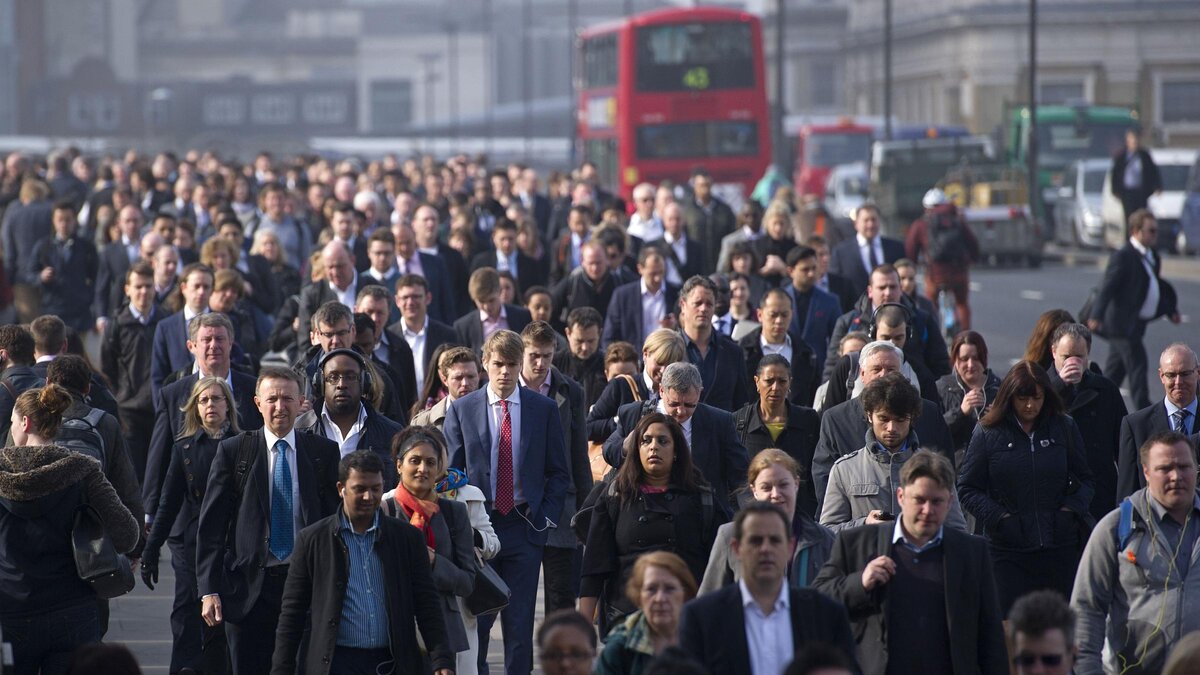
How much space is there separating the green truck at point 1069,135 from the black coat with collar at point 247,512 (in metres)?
38.9

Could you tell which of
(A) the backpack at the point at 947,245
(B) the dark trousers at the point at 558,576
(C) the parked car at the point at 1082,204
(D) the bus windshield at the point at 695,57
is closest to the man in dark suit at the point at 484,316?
(B) the dark trousers at the point at 558,576

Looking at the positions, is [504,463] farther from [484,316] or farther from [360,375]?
[484,316]

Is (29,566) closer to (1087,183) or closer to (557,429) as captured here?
(557,429)

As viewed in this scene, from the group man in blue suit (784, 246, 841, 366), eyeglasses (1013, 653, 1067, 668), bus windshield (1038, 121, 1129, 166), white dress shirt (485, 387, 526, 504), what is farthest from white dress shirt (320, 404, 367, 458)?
bus windshield (1038, 121, 1129, 166)

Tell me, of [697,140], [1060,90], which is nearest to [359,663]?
[697,140]

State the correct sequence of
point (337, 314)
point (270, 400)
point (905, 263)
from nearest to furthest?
1. point (270, 400)
2. point (337, 314)
3. point (905, 263)

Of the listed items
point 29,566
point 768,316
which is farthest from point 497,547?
point 768,316

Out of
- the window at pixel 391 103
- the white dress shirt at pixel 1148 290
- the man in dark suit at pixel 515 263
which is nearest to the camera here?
the white dress shirt at pixel 1148 290

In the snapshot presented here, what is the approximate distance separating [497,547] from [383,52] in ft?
365

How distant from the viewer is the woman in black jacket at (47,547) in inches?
289

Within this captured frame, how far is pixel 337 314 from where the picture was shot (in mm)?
9836

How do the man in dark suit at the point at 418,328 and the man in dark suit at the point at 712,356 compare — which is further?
the man in dark suit at the point at 418,328

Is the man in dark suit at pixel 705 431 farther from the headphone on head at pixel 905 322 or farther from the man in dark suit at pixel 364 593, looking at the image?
the headphone on head at pixel 905 322

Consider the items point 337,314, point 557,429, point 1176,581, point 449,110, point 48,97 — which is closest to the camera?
point 1176,581
